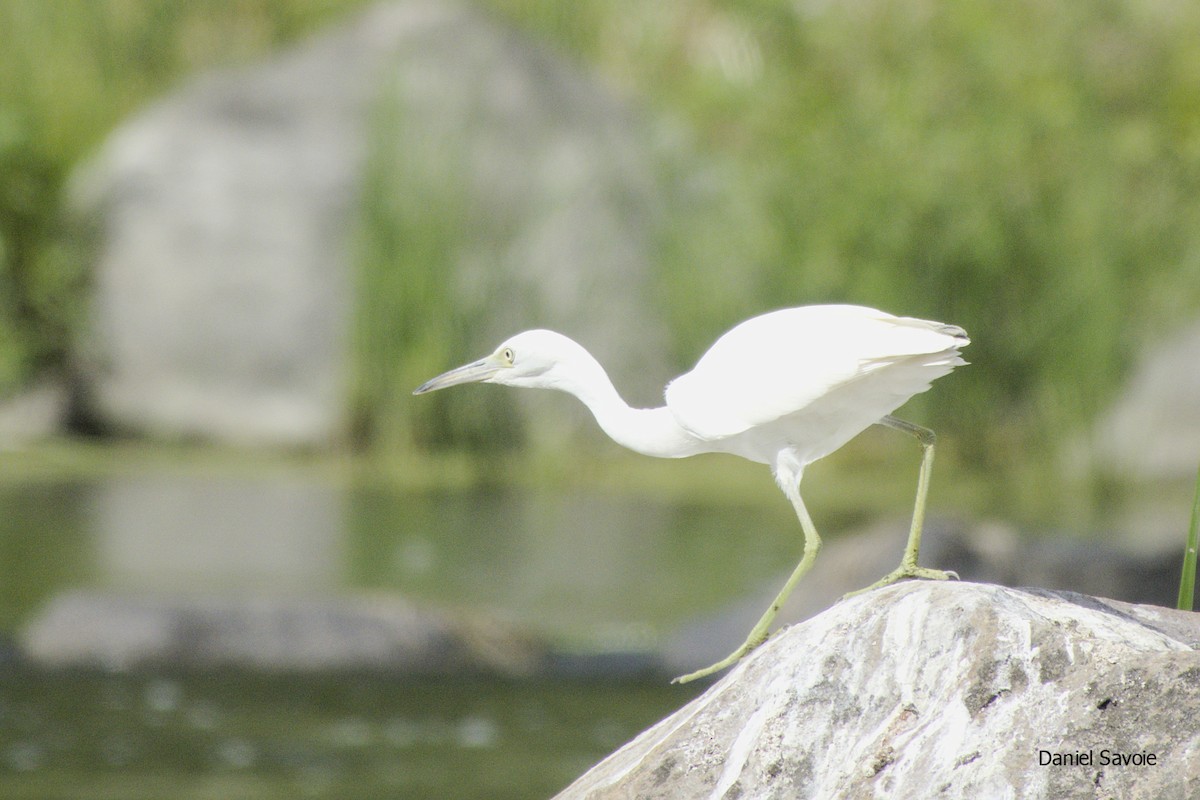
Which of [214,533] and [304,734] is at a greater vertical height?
[214,533]

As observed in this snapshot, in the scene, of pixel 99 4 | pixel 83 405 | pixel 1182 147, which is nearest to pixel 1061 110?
pixel 1182 147

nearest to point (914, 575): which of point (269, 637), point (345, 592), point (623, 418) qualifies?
point (623, 418)

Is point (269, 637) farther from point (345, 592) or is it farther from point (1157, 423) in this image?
point (1157, 423)

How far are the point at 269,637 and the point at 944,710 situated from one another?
5345 mm

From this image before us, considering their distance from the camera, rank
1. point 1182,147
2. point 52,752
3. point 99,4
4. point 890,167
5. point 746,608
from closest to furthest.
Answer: point 52,752, point 746,608, point 890,167, point 1182,147, point 99,4

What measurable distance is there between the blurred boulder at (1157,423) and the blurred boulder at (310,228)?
3276 mm

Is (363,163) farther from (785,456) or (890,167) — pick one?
(785,456)

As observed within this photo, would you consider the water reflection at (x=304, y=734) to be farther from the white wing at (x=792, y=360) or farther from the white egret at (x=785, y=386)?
the white wing at (x=792, y=360)

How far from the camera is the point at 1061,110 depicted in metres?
12.2

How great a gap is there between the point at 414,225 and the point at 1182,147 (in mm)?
7004

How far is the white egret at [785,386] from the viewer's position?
285cm

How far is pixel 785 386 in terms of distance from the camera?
291 cm

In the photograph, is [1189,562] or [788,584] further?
[1189,562]

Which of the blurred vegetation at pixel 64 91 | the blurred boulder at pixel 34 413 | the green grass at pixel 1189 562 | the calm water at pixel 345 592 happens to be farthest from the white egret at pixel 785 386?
the blurred vegetation at pixel 64 91
